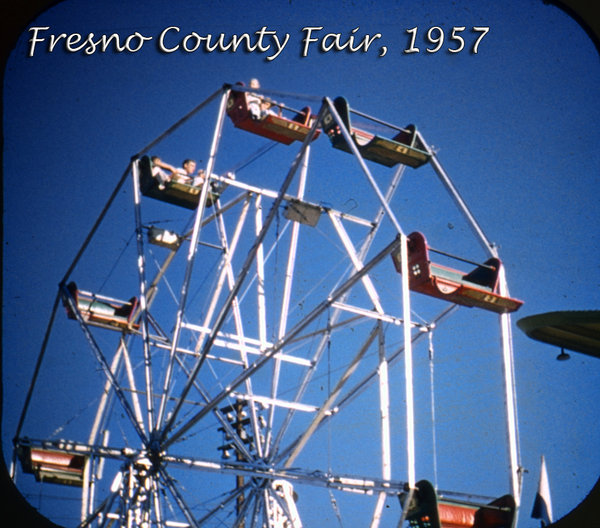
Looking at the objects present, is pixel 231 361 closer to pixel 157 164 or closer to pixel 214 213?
pixel 214 213

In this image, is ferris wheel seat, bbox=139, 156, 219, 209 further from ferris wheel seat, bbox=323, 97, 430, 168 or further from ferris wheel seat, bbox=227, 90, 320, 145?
ferris wheel seat, bbox=323, 97, 430, 168

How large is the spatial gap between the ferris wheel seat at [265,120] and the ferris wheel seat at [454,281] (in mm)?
5401

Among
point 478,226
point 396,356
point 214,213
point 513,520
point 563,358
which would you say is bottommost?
point 513,520

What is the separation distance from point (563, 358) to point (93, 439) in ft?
42.9

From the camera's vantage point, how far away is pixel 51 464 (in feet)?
70.2

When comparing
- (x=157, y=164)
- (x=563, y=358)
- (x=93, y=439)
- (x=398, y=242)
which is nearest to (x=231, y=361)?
(x=93, y=439)

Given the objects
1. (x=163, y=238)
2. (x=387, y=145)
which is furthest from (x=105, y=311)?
(x=387, y=145)

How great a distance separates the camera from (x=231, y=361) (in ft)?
78.4

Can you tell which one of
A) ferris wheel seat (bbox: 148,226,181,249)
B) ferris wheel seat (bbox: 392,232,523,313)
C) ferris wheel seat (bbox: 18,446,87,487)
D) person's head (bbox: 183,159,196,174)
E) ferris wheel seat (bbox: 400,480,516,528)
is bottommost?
ferris wheel seat (bbox: 400,480,516,528)

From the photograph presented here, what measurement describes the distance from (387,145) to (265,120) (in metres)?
3.09

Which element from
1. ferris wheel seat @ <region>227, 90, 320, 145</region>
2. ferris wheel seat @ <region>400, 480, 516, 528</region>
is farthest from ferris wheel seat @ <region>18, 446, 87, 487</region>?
ferris wheel seat @ <region>400, 480, 516, 528</region>

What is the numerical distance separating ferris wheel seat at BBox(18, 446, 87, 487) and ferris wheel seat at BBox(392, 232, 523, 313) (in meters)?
9.33

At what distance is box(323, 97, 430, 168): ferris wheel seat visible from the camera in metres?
18.9

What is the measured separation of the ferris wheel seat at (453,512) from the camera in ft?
44.1
